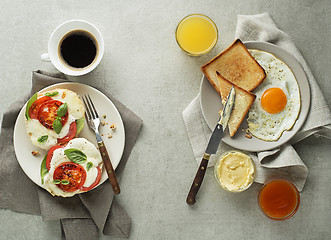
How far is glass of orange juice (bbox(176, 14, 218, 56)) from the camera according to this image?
90.7 inches

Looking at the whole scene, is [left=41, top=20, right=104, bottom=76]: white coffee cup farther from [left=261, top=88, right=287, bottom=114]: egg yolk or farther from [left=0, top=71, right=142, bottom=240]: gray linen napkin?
[left=261, top=88, right=287, bottom=114]: egg yolk

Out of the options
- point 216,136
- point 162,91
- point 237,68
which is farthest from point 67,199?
point 237,68

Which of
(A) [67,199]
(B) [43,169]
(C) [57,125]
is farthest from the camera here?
(A) [67,199]

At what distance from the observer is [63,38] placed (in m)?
2.22

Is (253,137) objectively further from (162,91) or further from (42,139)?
(42,139)

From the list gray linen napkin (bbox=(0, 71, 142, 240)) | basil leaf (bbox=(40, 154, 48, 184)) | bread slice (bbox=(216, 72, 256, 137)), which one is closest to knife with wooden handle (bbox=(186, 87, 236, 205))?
bread slice (bbox=(216, 72, 256, 137))

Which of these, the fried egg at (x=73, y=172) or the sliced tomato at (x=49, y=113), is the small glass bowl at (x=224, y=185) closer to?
the fried egg at (x=73, y=172)

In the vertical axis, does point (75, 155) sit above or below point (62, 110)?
below

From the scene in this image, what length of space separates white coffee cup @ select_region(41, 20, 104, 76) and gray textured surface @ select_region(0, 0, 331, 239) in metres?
0.18

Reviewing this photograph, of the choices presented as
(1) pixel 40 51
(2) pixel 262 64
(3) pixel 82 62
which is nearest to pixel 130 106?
(3) pixel 82 62

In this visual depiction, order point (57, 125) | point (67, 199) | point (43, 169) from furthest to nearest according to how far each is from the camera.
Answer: point (67, 199) < point (43, 169) < point (57, 125)

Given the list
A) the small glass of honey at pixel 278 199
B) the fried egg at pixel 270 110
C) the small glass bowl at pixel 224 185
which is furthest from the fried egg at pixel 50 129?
the small glass of honey at pixel 278 199

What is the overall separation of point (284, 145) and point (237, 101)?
402 millimetres

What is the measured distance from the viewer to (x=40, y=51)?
2389 millimetres
